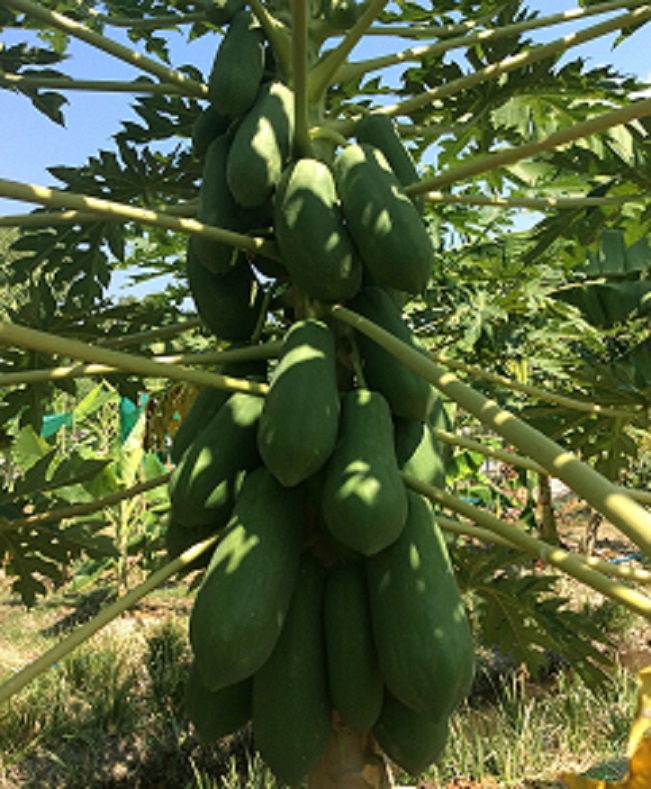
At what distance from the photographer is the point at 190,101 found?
7.43 ft

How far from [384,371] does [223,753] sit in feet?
10.3

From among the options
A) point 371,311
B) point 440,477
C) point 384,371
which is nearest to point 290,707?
point 440,477

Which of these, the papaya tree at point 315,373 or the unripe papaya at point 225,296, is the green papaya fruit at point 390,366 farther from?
the unripe papaya at point 225,296

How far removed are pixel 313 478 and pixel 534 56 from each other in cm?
113

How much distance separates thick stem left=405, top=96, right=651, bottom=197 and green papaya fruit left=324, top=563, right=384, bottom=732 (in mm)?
824

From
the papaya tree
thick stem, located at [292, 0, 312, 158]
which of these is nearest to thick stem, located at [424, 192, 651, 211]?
the papaya tree

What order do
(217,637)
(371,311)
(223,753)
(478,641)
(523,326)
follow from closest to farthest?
(217,637) → (371,311) → (223,753) → (523,326) → (478,641)

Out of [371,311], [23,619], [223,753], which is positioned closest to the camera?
[371,311]

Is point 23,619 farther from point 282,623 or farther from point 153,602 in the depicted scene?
point 282,623

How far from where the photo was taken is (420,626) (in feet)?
3.94

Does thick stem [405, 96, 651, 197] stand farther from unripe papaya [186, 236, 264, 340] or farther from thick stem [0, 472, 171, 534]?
thick stem [0, 472, 171, 534]

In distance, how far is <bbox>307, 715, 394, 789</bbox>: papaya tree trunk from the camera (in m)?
1.38

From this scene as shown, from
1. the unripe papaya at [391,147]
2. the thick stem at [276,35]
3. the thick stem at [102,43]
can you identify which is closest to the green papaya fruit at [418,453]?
the unripe papaya at [391,147]

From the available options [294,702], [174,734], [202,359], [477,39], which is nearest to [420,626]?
[294,702]
